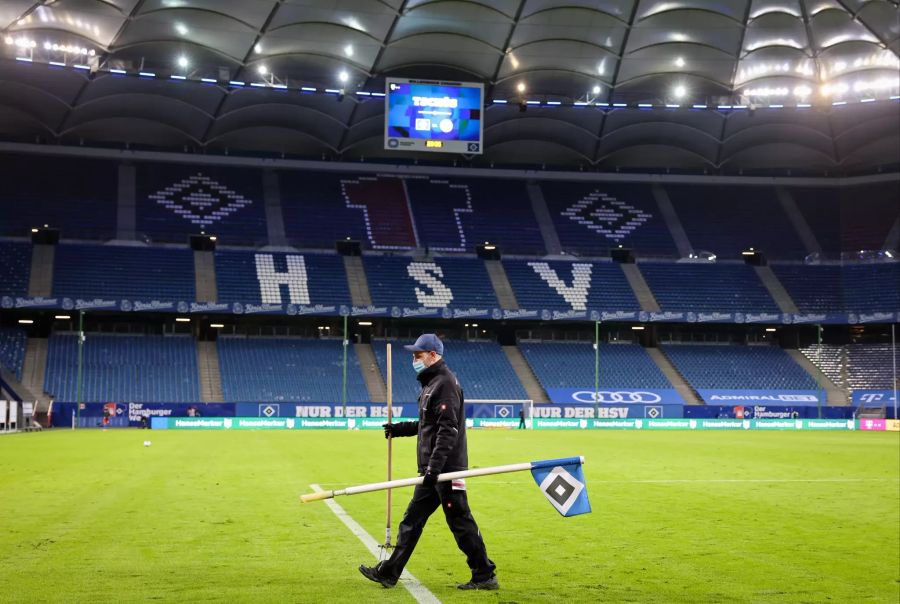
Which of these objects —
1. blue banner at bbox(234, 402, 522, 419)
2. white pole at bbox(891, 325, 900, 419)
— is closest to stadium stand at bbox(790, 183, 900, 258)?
white pole at bbox(891, 325, 900, 419)

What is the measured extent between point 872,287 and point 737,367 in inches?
521

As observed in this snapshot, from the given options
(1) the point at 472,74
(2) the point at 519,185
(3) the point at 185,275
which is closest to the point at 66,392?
(3) the point at 185,275

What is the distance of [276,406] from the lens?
61.3 meters

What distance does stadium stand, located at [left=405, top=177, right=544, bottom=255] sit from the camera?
78438 mm

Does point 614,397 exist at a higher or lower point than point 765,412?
higher

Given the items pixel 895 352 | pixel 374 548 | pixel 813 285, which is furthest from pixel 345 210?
pixel 374 548

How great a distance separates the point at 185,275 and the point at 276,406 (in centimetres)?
1524

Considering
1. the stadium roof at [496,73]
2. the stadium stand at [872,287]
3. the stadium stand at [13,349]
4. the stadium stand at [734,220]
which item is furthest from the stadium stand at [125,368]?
the stadium stand at [872,287]

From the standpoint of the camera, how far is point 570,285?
77.1 meters

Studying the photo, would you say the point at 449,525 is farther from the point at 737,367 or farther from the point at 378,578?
the point at 737,367

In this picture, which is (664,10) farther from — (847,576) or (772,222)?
(847,576)

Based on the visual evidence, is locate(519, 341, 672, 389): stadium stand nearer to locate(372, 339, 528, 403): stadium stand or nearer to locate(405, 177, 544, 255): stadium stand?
locate(372, 339, 528, 403): stadium stand

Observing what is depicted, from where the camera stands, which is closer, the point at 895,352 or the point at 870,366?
the point at 870,366

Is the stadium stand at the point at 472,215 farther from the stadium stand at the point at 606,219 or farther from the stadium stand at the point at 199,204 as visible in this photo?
the stadium stand at the point at 199,204
